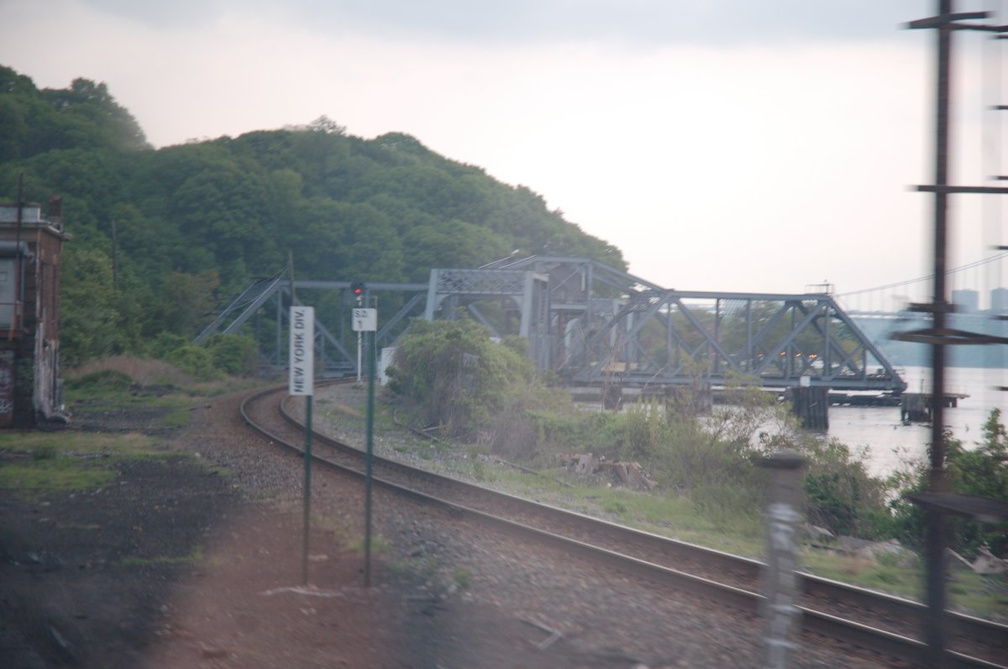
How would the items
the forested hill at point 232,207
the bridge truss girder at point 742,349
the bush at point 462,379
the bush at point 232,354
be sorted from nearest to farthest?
the bush at point 462,379 → the bridge truss girder at point 742,349 → the bush at point 232,354 → the forested hill at point 232,207

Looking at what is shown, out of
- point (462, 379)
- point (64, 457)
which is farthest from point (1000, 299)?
point (462, 379)

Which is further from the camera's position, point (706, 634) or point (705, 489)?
point (705, 489)

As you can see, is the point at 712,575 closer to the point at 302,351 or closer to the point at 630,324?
the point at 302,351

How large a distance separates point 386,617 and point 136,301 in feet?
160

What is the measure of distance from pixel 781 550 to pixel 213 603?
5.35m

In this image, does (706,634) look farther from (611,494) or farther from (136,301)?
(136,301)

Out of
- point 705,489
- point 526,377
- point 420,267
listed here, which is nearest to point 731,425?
point 705,489

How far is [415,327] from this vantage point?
33.2 meters

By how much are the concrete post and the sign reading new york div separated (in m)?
4.87

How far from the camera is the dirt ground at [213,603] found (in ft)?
20.7

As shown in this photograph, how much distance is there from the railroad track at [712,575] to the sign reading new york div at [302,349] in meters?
3.99

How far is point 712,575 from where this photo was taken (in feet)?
31.1

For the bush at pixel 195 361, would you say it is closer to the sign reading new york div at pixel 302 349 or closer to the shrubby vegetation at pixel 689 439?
the shrubby vegetation at pixel 689 439

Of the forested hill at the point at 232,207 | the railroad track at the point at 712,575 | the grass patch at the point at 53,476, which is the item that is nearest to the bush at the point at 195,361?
the forested hill at the point at 232,207
